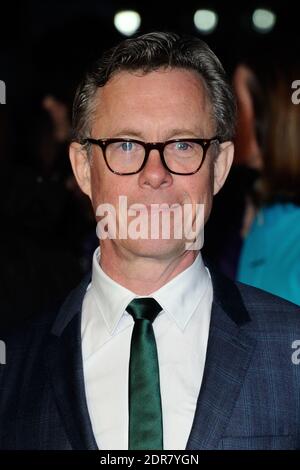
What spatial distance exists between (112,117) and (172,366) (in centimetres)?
69

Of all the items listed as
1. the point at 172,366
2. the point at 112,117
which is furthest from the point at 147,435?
the point at 112,117

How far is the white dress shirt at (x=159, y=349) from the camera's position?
2393 millimetres

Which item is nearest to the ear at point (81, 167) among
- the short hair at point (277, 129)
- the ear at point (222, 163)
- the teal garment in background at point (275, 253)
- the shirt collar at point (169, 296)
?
the shirt collar at point (169, 296)

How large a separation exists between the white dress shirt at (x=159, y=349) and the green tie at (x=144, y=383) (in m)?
0.03

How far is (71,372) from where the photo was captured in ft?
8.07

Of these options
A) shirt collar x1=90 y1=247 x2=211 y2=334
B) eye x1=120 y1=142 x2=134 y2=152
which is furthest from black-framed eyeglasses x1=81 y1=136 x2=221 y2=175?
shirt collar x1=90 y1=247 x2=211 y2=334

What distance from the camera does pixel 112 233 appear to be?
100 inches

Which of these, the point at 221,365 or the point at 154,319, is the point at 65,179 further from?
the point at 221,365

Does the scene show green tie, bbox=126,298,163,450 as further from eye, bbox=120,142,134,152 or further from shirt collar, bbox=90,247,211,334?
eye, bbox=120,142,134,152

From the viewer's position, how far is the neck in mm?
2527

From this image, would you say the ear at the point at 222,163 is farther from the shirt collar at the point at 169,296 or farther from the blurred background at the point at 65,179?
the blurred background at the point at 65,179

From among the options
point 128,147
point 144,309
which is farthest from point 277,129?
point 144,309

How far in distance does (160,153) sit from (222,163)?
11.5 inches
